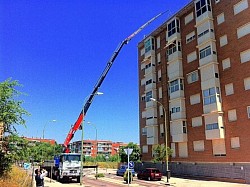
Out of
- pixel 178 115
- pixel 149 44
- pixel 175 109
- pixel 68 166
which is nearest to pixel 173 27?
pixel 149 44

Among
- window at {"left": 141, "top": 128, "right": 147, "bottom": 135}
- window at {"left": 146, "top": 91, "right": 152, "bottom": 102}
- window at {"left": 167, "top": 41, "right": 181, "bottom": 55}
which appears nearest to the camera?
window at {"left": 167, "top": 41, "right": 181, "bottom": 55}

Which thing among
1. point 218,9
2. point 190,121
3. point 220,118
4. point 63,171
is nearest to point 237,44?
point 218,9

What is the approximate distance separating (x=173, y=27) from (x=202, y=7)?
22.7 feet

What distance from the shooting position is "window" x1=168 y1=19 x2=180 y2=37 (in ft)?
145

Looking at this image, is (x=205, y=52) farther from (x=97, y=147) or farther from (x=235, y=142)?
(x=97, y=147)

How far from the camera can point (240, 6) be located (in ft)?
108

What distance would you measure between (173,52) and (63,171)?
2458 centimetres

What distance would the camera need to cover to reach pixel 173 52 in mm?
44625

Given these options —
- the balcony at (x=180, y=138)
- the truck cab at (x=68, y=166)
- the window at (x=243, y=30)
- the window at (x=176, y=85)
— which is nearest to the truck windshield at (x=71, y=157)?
the truck cab at (x=68, y=166)

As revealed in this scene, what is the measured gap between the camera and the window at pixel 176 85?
4216 centimetres

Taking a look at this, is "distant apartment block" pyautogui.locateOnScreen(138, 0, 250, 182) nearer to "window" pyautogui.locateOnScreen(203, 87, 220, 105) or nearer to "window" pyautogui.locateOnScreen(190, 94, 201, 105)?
"window" pyautogui.locateOnScreen(203, 87, 220, 105)

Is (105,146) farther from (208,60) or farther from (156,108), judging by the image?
(208,60)

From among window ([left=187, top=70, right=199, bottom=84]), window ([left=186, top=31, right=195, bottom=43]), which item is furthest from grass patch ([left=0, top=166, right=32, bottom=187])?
window ([left=186, top=31, right=195, bottom=43])

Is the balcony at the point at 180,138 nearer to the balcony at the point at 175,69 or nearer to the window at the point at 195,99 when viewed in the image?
the window at the point at 195,99
